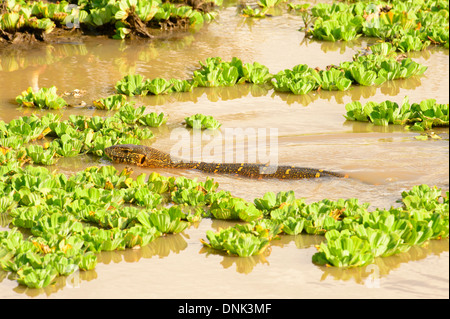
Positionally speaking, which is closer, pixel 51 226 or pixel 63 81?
pixel 51 226

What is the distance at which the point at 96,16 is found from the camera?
14.7 meters

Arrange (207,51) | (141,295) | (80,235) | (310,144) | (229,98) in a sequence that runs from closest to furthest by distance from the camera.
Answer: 1. (141,295)
2. (80,235)
3. (310,144)
4. (229,98)
5. (207,51)

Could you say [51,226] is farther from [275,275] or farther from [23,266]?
[275,275]

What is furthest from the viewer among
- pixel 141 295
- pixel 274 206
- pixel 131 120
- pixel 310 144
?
pixel 131 120

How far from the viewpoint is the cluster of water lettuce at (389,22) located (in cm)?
1405

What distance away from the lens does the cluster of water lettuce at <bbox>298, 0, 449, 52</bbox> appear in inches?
553

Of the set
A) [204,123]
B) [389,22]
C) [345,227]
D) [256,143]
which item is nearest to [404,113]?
[256,143]

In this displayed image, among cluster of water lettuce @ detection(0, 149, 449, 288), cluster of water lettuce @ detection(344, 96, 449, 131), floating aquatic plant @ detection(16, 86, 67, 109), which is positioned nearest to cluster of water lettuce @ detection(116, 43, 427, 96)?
floating aquatic plant @ detection(16, 86, 67, 109)

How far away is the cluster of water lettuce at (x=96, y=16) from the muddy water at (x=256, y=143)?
16.4 inches

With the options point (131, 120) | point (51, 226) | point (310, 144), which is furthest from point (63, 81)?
point (51, 226)

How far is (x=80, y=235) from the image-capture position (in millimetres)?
6383

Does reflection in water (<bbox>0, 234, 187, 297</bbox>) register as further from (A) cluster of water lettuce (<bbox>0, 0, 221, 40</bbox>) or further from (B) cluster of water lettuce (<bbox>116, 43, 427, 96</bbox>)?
(A) cluster of water lettuce (<bbox>0, 0, 221, 40</bbox>)

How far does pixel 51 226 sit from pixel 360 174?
3757 mm

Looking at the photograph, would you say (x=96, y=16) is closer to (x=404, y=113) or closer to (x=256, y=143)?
(x=256, y=143)
